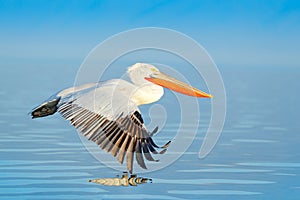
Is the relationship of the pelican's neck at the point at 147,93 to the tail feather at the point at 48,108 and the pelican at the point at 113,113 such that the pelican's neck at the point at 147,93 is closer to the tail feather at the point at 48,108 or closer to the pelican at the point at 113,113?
the pelican at the point at 113,113

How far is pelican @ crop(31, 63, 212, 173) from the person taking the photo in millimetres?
8773

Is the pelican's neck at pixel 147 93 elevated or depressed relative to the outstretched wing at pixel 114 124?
elevated

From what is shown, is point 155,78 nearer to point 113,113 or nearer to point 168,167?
point 113,113

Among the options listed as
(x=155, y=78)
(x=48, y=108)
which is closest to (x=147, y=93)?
(x=155, y=78)

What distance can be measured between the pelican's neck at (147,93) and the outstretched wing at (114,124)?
1.29 feet

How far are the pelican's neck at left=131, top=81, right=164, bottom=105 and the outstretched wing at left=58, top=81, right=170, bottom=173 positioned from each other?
39cm

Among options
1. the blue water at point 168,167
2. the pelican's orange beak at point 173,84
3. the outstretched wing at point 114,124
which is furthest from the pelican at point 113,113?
the blue water at point 168,167

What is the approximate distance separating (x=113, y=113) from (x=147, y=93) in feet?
3.78

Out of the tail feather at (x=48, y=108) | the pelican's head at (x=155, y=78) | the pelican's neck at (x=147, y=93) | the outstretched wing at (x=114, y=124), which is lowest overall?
the outstretched wing at (x=114, y=124)

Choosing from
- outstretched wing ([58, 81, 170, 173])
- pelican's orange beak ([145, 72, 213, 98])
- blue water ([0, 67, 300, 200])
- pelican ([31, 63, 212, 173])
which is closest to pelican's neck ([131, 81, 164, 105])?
pelican ([31, 63, 212, 173])

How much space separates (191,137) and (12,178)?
535cm

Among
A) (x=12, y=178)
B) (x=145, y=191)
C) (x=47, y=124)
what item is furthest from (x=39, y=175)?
(x=47, y=124)

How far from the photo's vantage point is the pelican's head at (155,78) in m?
10.1

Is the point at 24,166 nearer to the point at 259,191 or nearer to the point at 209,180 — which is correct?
the point at 209,180
